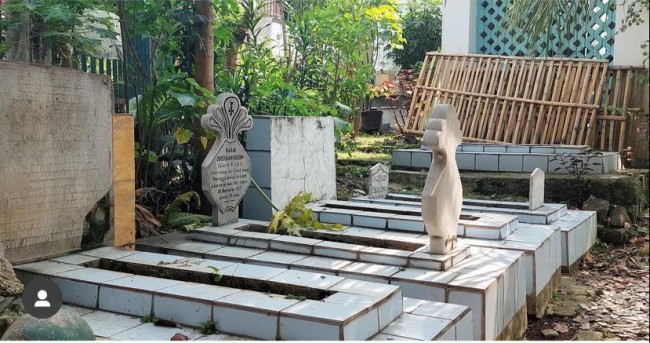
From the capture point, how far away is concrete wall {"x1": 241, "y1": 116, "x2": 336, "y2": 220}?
6152 mm

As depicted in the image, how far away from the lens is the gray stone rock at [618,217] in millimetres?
7352

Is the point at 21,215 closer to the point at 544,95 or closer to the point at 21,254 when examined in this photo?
the point at 21,254

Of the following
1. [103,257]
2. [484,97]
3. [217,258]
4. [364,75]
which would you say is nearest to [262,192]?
[217,258]

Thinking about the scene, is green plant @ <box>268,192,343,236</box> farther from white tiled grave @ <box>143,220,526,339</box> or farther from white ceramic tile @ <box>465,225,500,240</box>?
white ceramic tile @ <box>465,225,500,240</box>

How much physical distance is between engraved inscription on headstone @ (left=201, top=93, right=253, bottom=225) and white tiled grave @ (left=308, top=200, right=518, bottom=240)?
820 millimetres

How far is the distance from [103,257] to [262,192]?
5.99ft

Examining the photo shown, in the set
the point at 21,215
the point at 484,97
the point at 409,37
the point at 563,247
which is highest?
the point at 409,37

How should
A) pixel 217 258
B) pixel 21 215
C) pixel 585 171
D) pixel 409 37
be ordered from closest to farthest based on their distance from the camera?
pixel 21 215 < pixel 217 258 < pixel 585 171 < pixel 409 37

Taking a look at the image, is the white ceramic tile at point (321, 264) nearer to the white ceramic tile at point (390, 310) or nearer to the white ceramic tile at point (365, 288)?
the white ceramic tile at point (365, 288)

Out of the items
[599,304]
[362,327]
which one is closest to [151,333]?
[362,327]

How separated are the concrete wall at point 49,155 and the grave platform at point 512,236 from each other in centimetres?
216

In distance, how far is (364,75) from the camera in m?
A: 9.52

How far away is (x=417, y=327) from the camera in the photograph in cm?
322

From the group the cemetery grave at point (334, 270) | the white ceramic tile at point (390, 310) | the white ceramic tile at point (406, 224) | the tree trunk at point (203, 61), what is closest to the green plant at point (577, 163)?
the cemetery grave at point (334, 270)
